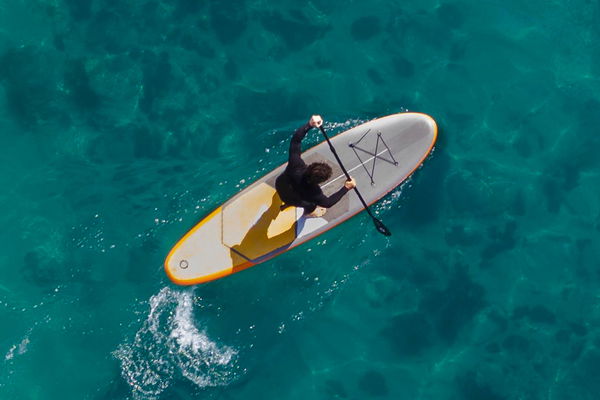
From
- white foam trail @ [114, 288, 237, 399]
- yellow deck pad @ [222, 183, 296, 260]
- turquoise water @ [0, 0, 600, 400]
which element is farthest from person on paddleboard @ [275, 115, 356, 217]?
white foam trail @ [114, 288, 237, 399]

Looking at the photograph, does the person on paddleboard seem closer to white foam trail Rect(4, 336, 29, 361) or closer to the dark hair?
the dark hair

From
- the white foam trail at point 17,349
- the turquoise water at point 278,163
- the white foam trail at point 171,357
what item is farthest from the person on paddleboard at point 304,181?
the white foam trail at point 17,349

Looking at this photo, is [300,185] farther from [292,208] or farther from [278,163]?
[278,163]

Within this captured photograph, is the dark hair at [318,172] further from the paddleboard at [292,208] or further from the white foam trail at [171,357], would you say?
the white foam trail at [171,357]

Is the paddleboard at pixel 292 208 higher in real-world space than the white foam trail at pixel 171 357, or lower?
higher

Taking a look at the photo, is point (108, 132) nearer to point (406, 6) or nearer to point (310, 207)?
point (310, 207)

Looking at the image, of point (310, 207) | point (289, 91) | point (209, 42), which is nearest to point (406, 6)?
point (289, 91)
